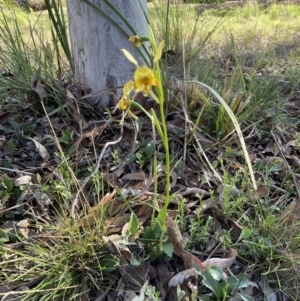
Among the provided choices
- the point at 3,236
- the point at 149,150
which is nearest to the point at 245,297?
the point at 149,150

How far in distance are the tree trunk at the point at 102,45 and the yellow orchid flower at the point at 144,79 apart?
2.99ft

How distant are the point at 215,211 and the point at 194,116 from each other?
53cm

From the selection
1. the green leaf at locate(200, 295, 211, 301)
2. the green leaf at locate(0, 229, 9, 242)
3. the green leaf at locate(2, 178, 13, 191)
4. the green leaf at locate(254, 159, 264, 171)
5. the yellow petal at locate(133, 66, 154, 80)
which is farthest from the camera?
the green leaf at locate(254, 159, 264, 171)

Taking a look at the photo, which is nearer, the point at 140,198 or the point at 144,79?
the point at 144,79

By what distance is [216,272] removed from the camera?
116 cm

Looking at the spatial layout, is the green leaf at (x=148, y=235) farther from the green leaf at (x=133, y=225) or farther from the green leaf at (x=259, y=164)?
the green leaf at (x=259, y=164)

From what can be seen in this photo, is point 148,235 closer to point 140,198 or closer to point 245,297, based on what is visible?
point 140,198

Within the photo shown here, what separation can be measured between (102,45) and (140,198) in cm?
78

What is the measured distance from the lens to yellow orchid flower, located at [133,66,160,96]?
0.86m

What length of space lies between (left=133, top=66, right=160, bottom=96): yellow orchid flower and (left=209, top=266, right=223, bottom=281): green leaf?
0.61 meters

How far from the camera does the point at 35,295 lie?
45.2 inches

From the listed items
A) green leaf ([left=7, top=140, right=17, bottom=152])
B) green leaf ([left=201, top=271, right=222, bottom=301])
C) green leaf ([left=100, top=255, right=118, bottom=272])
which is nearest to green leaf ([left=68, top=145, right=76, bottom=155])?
green leaf ([left=7, top=140, right=17, bottom=152])

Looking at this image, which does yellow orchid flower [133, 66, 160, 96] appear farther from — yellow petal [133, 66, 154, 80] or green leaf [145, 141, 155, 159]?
green leaf [145, 141, 155, 159]

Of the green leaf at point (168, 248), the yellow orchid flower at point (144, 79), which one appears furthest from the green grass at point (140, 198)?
the yellow orchid flower at point (144, 79)
